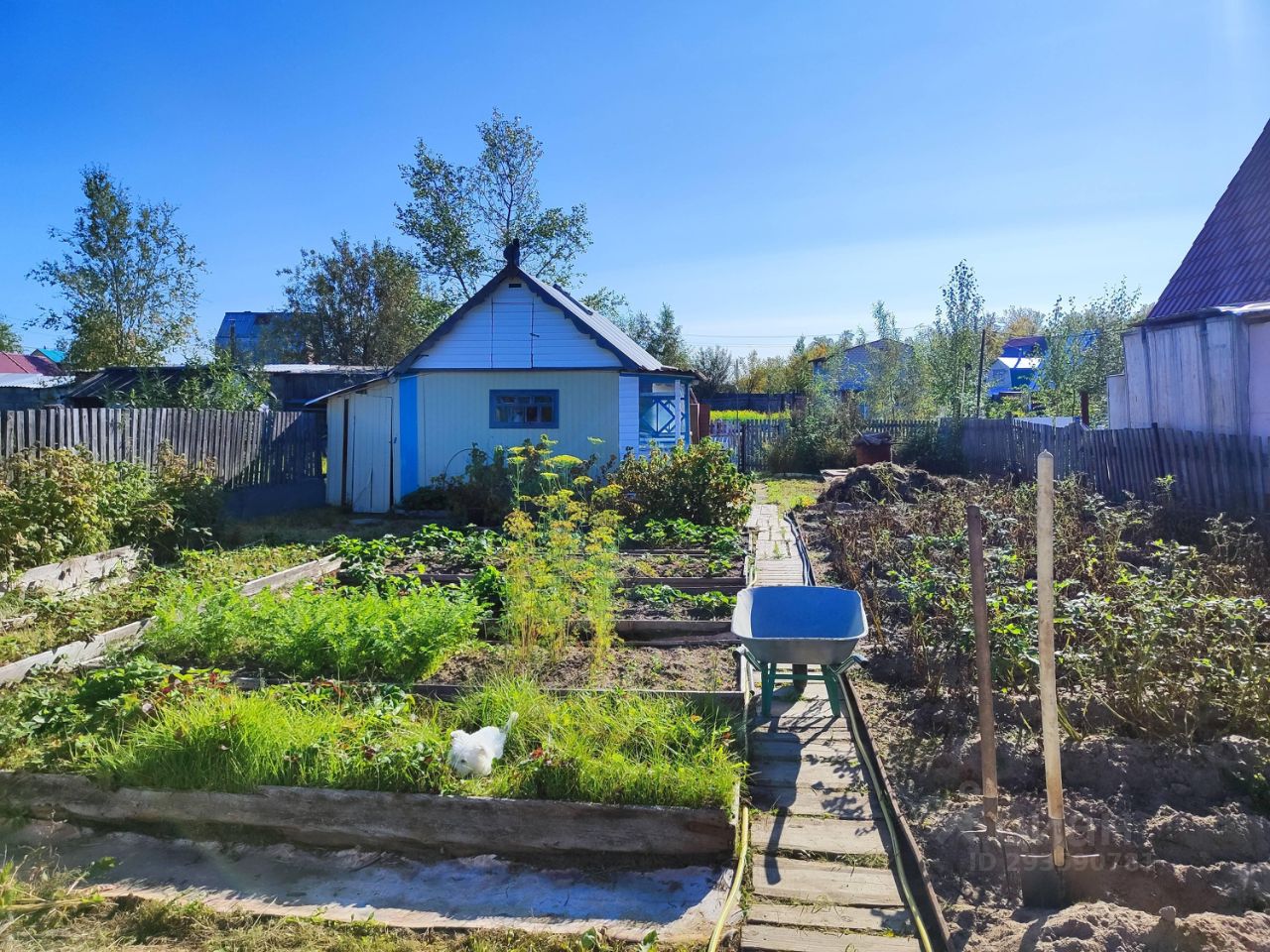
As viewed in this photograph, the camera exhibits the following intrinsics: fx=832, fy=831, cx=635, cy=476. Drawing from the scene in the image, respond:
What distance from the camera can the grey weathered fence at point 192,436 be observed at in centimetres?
978

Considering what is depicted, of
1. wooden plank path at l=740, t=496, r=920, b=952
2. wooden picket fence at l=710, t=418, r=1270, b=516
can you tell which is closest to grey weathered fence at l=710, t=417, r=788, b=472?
wooden picket fence at l=710, t=418, r=1270, b=516

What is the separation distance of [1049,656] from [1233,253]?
43.7 feet

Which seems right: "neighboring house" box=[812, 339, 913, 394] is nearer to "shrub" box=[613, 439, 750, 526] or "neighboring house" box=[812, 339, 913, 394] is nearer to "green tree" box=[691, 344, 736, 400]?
"green tree" box=[691, 344, 736, 400]

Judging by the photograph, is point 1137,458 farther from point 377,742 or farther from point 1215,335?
point 377,742

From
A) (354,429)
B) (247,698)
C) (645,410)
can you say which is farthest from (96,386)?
(247,698)

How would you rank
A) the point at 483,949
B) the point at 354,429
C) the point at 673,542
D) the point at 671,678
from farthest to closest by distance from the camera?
the point at 354,429
the point at 673,542
the point at 671,678
the point at 483,949

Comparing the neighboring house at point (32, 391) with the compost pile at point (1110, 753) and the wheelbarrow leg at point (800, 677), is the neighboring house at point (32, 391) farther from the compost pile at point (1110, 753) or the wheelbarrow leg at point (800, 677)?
the compost pile at point (1110, 753)

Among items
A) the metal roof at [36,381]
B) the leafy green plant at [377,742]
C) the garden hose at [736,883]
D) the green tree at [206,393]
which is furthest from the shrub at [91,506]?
the metal roof at [36,381]

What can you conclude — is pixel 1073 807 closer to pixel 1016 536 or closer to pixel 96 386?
pixel 1016 536

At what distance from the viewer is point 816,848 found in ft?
12.2

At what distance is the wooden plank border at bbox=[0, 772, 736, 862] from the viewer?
3635 mm

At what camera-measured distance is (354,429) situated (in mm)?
15180

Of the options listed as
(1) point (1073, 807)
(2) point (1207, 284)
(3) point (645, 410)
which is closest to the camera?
(1) point (1073, 807)

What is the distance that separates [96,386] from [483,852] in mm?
22574
